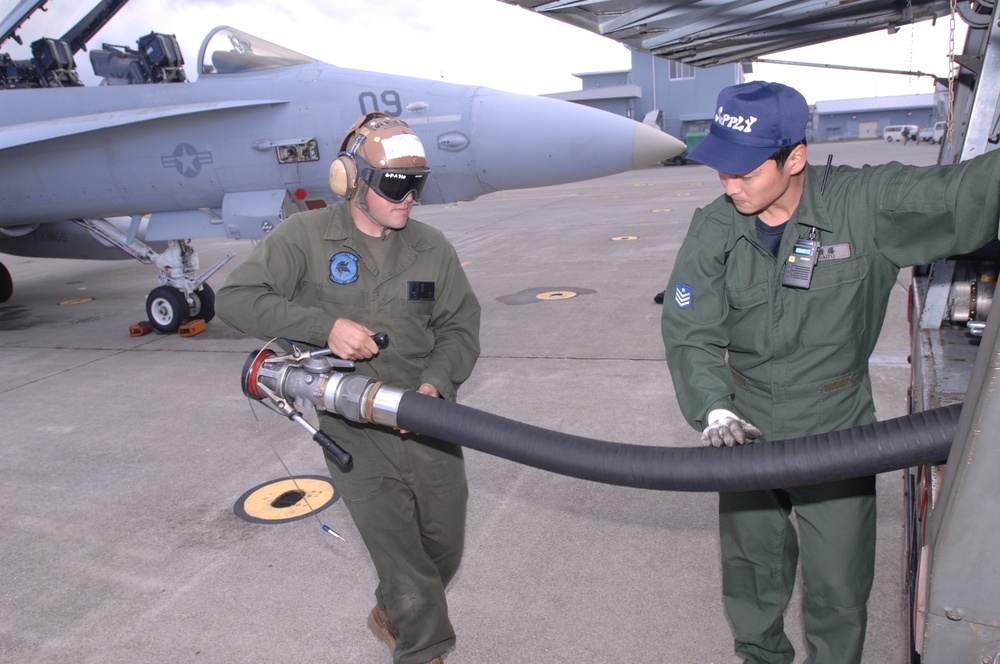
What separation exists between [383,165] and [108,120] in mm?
5692

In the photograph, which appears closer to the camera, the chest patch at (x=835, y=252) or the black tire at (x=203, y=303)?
the chest patch at (x=835, y=252)

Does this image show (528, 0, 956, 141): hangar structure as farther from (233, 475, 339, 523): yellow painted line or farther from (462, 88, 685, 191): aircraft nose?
(233, 475, 339, 523): yellow painted line

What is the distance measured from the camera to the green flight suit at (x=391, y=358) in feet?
7.95

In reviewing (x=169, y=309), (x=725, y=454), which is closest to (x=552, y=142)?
(x=169, y=309)

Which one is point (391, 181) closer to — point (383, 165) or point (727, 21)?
point (383, 165)

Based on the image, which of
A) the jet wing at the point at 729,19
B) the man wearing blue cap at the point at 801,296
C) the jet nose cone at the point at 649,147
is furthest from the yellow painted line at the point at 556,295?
the man wearing blue cap at the point at 801,296

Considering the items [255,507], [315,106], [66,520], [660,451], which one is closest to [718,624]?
[660,451]

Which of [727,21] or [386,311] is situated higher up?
[727,21]

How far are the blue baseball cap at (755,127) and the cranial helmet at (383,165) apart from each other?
952 millimetres

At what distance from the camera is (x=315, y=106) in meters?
6.53

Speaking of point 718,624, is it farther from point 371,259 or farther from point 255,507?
point 255,507

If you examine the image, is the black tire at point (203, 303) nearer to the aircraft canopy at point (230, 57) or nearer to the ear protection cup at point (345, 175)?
the aircraft canopy at point (230, 57)

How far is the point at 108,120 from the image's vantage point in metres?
6.80

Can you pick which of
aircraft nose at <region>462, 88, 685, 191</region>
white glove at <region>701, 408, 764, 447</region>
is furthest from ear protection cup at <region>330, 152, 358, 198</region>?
aircraft nose at <region>462, 88, 685, 191</region>
